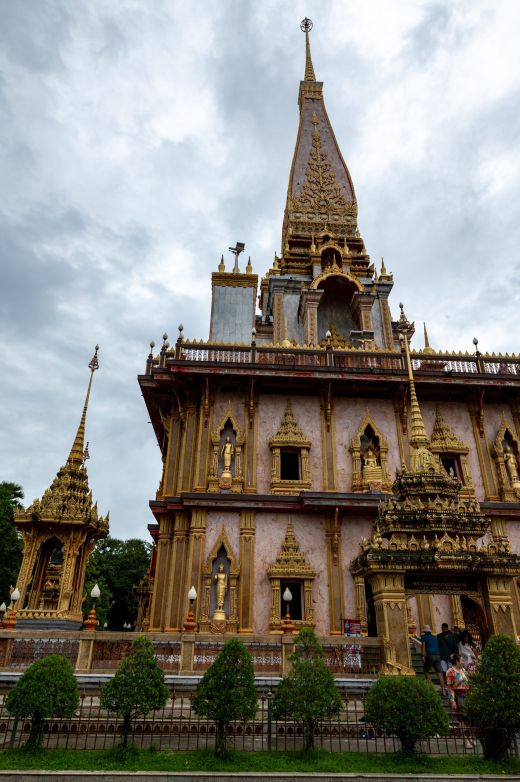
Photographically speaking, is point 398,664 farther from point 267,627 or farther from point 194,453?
point 194,453

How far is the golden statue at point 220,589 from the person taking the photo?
658 inches

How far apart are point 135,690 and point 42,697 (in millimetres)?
1384

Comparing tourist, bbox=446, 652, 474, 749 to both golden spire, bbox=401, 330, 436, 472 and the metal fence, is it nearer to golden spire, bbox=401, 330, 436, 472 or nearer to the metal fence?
the metal fence

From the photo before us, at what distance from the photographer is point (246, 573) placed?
17.6 m

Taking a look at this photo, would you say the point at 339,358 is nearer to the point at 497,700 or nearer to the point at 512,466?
the point at 512,466

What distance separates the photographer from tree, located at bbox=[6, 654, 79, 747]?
8547 mm

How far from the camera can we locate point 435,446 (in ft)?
65.8

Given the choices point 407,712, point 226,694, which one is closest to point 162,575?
point 226,694

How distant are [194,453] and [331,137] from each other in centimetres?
2540

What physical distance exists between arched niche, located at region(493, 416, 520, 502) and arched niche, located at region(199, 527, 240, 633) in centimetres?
974

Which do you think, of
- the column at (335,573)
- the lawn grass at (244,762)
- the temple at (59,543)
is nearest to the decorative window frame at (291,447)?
the column at (335,573)

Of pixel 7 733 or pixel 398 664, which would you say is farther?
pixel 398 664

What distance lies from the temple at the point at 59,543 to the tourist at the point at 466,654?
11.3 m

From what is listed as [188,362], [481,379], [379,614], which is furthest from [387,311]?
[379,614]
